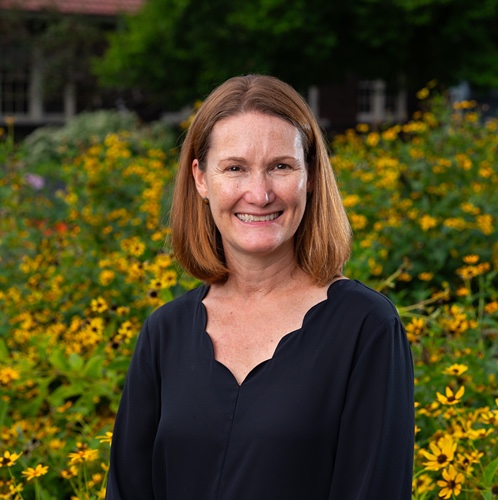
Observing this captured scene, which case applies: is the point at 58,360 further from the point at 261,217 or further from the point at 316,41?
the point at 316,41

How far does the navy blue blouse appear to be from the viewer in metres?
1.88

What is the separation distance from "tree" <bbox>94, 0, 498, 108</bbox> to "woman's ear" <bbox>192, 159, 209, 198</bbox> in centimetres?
1354

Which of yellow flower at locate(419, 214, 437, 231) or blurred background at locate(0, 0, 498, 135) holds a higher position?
blurred background at locate(0, 0, 498, 135)

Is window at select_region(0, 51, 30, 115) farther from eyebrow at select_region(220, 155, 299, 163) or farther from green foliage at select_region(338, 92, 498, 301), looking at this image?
eyebrow at select_region(220, 155, 299, 163)

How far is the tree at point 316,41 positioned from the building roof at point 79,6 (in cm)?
514

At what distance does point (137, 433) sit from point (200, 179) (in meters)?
0.60

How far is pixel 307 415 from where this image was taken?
191 centimetres

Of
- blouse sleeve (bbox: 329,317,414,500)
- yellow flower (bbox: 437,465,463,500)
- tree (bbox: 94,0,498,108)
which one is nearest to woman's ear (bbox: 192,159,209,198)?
blouse sleeve (bbox: 329,317,414,500)

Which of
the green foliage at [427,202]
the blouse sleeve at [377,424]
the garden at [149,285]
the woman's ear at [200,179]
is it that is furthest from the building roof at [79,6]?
the blouse sleeve at [377,424]

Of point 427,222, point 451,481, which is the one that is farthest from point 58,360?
point 427,222

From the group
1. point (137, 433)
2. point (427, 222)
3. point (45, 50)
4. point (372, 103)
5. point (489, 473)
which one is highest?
point (45, 50)

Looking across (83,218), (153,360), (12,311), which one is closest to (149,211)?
(83,218)

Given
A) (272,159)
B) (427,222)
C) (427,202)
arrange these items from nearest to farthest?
(272,159), (427,222), (427,202)

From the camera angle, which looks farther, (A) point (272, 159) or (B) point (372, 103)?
(B) point (372, 103)
